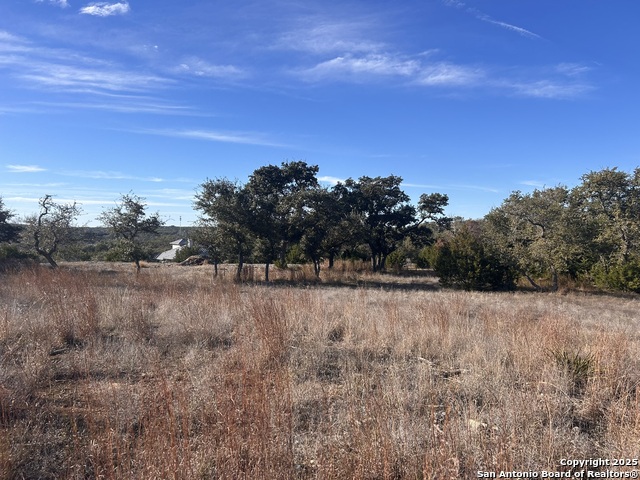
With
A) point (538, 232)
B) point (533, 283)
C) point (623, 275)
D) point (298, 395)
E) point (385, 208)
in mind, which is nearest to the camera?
point (298, 395)

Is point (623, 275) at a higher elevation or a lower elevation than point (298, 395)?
higher

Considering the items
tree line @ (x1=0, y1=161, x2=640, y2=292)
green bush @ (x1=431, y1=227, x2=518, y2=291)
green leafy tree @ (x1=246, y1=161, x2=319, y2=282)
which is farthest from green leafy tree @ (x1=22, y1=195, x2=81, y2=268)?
green bush @ (x1=431, y1=227, x2=518, y2=291)

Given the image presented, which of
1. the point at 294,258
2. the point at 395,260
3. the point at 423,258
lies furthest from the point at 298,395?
the point at 423,258

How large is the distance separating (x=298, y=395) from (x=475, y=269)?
1882 cm

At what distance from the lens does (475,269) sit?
20.1 metres

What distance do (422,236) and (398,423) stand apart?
1083 inches

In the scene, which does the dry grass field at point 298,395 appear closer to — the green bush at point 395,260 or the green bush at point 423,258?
the green bush at point 423,258

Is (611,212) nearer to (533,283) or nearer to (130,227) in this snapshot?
(533,283)

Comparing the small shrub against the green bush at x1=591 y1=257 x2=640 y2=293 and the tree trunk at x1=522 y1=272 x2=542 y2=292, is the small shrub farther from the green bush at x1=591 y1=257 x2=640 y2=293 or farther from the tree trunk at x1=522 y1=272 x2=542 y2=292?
the tree trunk at x1=522 y1=272 x2=542 y2=292

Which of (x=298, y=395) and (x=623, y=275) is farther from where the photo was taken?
(x=623, y=275)

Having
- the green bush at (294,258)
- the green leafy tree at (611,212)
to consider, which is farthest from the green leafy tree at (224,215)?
the green leafy tree at (611,212)

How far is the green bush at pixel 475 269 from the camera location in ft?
66.0

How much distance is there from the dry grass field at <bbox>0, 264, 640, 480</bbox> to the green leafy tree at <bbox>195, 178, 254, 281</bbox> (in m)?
13.5

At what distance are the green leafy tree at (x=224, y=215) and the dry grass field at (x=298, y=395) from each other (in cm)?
1345
